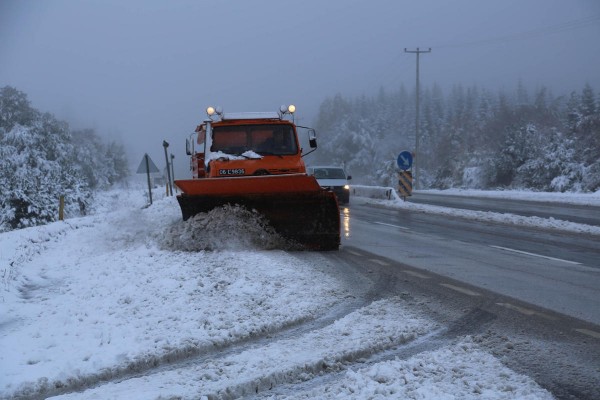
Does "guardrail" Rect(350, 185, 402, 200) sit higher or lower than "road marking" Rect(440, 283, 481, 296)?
lower

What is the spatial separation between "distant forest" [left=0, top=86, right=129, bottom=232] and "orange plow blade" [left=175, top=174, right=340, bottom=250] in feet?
59.6

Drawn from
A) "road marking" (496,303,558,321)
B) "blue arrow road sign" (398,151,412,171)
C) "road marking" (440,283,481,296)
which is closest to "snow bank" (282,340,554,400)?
"road marking" (496,303,558,321)

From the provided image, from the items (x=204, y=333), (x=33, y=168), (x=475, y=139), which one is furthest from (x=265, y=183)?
(x=475, y=139)

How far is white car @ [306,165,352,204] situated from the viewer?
23156mm

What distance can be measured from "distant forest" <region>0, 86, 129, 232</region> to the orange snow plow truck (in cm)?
1715

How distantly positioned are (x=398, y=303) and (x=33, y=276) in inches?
205

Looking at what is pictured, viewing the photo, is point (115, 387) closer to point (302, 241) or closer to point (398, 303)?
point (398, 303)

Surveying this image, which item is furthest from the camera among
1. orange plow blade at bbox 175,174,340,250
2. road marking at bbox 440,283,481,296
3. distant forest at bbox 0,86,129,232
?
distant forest at bbox 0,86,129,232

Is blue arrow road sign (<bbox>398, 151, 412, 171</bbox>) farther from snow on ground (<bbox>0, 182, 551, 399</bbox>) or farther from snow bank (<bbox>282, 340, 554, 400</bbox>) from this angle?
snow bank (<bbox>282, 340, 554, 400</bbox>)

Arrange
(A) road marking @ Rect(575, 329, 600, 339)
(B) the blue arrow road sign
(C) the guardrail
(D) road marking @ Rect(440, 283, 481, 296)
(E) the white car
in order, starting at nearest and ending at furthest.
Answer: (A) road marking @ Rect(575, 329, 600, 339) → (D) road marking @ Rect(440, 283, 481, 296) → (B) the blue arrow road sign → (E) the white car → (C) the guardrail

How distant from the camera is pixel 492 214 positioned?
55.4 feet

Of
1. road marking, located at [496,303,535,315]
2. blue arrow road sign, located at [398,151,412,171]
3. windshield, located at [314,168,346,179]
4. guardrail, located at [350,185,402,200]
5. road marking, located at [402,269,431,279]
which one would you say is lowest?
guardrail, located at [350,185,402,200]

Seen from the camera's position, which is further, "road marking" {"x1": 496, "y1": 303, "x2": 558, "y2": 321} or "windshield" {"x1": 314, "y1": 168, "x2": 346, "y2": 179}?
"windshield" {"x1": 314, "y1": 168, "x2": 346, "y2": 179}

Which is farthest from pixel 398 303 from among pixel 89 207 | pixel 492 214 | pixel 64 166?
pixel 64 166
